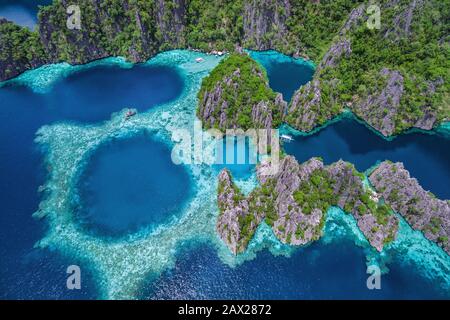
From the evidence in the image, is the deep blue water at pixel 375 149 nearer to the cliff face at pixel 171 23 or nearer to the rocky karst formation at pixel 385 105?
the rocky karst formation at pixel 385 105

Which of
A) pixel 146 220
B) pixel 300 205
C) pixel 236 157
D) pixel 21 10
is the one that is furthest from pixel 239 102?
pixel 21 10

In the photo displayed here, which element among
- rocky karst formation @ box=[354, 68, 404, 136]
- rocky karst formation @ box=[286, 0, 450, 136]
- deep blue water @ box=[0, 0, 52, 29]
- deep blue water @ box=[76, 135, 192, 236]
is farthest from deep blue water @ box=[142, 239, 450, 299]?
deep blue water @ box=[0, 0, 52, 29]

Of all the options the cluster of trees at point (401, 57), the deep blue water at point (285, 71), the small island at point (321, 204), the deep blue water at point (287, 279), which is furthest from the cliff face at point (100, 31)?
the deep blue water at point (287, 279)

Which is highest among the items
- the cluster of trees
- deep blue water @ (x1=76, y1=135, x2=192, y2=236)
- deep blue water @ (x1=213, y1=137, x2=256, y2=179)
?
the cluster of trees

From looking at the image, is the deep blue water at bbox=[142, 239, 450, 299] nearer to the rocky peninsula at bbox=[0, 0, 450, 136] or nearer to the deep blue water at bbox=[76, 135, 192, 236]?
the deep blue water at bbox=[76, 135, 192, 236]

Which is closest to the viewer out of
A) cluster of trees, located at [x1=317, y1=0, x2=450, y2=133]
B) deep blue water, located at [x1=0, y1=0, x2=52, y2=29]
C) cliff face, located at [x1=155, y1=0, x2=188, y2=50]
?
cluster of trees, located at [x1=317, y1=0, x2=450, y2=133]

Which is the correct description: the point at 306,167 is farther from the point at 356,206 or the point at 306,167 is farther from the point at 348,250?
the point at 348,250

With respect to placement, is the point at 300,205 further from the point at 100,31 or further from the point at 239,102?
the point at 100,31
